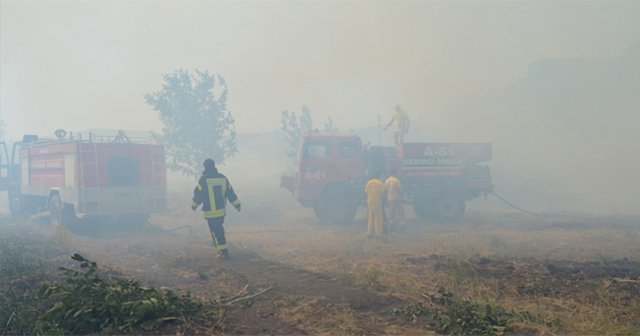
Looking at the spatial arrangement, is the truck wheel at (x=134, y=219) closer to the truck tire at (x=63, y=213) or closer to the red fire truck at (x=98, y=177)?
the red fire truck at (x=98, y=177)

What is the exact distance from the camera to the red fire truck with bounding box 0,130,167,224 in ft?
39.0

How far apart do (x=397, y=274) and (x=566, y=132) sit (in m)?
50.7

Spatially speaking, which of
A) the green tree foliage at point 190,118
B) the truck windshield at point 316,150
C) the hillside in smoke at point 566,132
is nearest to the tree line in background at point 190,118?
the green tree foliage at point 190,118

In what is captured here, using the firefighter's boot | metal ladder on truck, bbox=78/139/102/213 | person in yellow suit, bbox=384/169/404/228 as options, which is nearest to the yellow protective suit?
person in yellow suit, bbox=384/169/404/228

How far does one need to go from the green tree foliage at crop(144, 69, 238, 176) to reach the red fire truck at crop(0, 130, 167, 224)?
7189 mm

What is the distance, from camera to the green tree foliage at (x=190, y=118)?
2103 centimetres

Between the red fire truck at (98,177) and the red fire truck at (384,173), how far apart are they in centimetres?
410

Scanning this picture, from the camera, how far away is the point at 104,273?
6434 millimetres

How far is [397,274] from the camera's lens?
7.04m

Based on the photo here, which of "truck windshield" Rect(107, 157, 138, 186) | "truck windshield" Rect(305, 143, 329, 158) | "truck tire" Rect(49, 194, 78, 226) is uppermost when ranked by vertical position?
"truck windshield" Rect(305, 143, 329, 158)

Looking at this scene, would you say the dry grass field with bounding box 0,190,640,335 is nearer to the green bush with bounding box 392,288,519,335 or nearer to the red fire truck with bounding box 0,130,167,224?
the green bush with bounding box 392,288,519,335

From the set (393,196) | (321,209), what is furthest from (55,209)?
(393,196)

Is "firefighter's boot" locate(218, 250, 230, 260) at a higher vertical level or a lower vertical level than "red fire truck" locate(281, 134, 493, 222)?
lower

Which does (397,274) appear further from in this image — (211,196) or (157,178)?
(157,178)
